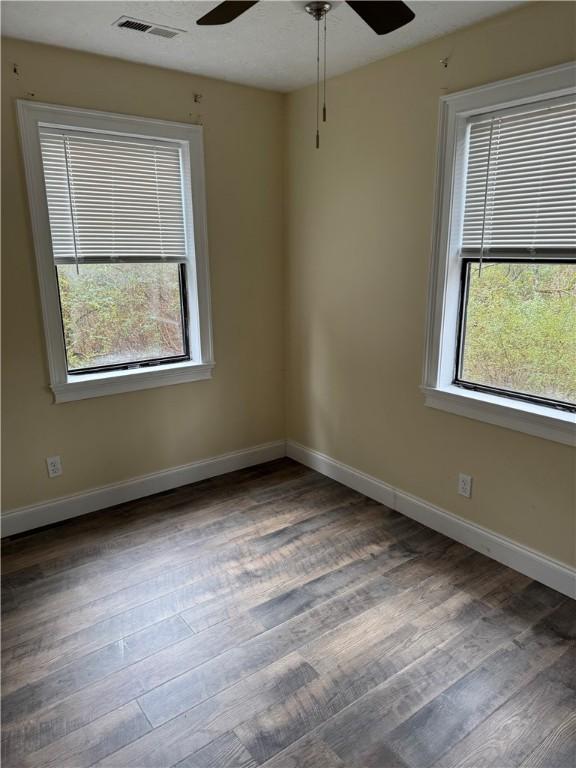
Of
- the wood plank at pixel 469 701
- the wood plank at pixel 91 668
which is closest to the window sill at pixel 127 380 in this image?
the wood plank at pixel 91 668

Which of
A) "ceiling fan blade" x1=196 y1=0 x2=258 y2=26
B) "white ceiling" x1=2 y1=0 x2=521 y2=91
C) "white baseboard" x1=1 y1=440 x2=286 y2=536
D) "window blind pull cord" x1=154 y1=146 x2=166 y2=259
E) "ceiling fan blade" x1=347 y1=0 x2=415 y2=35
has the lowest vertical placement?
"white baseboard" x1=1 y1=440 x2=286 y2=536

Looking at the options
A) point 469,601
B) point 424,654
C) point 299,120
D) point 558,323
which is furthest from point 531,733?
point 299,120

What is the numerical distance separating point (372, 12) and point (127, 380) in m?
2.30

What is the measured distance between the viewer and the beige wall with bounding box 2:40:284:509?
2.71 m

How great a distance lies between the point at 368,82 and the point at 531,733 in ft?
10.3

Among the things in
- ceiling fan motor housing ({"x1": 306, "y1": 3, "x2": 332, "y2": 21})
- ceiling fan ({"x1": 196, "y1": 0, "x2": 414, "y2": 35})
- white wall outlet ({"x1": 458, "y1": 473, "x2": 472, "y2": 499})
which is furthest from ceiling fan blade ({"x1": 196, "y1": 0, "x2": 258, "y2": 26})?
white wall outlet ({"x1": 458, "y1": 473, "x2": 472, "y2": 499})

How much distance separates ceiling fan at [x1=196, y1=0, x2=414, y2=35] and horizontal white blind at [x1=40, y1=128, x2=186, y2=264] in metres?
1.30

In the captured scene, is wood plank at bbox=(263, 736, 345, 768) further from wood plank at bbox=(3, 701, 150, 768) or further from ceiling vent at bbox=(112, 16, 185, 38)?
ceiling vent at bbox=(112, 16, 185, 38)

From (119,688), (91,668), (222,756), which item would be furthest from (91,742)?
(222,756)

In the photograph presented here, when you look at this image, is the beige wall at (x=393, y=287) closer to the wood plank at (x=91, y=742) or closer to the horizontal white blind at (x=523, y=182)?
the horizontal white blind at (x=523, y=182)

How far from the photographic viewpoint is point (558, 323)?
234cm

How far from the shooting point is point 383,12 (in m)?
1.71

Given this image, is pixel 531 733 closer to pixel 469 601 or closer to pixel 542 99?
pixel 469 601

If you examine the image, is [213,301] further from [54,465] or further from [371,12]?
[371,12]
